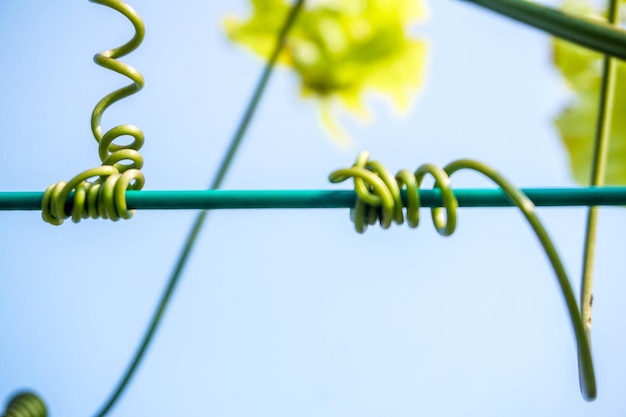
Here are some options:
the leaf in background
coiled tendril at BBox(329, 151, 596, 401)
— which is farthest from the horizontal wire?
the leaf in background

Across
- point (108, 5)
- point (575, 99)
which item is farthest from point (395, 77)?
point (108, 5)

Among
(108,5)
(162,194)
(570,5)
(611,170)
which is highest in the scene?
(570,5)

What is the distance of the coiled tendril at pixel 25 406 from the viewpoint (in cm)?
44

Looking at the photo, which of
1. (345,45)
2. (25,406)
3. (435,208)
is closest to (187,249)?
(25,406)

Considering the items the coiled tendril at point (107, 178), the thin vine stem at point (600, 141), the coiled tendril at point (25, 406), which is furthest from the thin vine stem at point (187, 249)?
the thin vine stem at point (600, 141)

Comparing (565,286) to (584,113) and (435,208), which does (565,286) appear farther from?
(584,113)

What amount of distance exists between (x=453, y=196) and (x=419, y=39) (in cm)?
62

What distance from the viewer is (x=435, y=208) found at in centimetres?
35

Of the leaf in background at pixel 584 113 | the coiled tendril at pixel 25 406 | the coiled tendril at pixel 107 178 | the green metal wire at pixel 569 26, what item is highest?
the leaf in background at pixel 584 113

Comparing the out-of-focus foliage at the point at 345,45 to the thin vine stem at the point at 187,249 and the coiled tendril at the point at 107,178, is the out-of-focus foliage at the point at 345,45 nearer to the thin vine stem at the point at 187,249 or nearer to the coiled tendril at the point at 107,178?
the thin vine stem at the point at 187,249

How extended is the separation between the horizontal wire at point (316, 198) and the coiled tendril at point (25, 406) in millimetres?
145

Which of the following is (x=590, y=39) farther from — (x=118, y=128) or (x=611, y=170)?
(x=611, y=170)

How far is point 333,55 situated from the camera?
92 centimetres

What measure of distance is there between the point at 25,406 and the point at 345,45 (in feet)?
2.01
